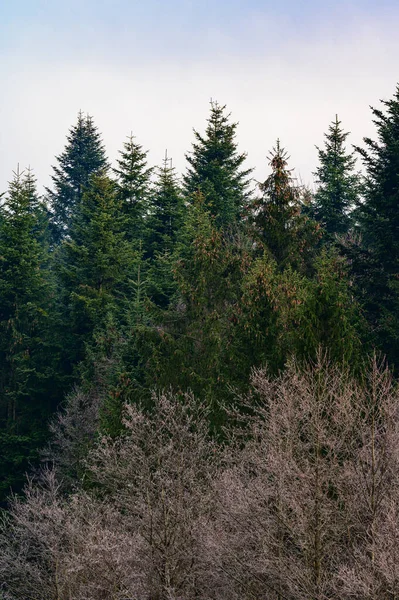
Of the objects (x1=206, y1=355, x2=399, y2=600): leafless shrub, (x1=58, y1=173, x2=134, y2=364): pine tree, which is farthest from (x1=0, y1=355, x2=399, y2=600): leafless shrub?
(x1=58, y1=173, x2=134, y2=364): pine tree

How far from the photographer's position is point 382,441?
14281 mm

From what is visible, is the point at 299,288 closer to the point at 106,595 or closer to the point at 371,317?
the point at 371,317

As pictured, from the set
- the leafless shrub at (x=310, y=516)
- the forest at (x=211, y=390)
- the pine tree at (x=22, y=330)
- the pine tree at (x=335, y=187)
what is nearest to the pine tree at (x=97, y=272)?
the forest at (x=211, y=390)

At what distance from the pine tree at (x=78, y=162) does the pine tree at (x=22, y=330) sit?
19315 mm

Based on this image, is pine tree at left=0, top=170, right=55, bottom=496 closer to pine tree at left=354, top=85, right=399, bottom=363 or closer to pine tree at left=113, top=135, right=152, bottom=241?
pine tree at left=113, top=135, right=152, bottom=241

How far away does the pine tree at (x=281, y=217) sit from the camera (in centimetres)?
3064

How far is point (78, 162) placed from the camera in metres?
67.7

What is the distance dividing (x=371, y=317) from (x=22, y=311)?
2747 centimetres

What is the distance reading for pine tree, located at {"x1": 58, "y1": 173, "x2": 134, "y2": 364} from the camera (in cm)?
4322

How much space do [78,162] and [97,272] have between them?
26082 mm

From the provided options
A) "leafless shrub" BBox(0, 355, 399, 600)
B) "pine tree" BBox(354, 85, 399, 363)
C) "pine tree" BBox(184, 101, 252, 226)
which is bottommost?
"leafless shrub" BBox(0, 355, 399, 600)

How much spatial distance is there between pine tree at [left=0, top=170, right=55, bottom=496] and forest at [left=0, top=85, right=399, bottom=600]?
0.52 feet

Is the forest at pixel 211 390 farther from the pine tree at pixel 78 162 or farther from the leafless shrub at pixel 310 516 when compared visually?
the pine tree at pixel 78 162

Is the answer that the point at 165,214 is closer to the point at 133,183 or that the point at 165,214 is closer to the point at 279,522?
the point at 133,183
